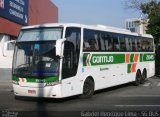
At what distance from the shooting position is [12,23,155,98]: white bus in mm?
13664

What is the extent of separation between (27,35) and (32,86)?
1.99m

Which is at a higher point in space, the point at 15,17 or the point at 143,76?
the point at 15,17

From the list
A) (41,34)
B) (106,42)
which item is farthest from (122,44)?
(41,34)

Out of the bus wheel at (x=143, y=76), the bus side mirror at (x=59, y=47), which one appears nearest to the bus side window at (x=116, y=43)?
the bus wheel at (x=143, y=76)

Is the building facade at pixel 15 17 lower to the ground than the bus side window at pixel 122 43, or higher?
higher

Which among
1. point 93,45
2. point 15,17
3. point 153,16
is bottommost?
point 93,45

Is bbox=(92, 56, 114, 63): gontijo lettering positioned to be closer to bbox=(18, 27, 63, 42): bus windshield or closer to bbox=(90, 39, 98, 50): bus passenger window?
bbox=(90, 39, 98, 50): bus passenger window

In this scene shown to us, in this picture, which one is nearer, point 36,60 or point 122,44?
point 36,60

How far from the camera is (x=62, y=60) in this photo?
1378cm

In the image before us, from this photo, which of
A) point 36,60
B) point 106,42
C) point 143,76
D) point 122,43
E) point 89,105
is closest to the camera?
point 89,105

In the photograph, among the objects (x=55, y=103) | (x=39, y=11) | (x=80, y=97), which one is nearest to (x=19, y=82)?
(x=55, y=103)

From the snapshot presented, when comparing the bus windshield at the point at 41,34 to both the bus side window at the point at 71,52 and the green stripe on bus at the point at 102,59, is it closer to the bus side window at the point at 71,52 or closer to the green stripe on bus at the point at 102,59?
the bus side window at the point at 71,52

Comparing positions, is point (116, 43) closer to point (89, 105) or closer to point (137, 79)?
point (137, 79)

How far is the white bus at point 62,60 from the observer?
538 inches
